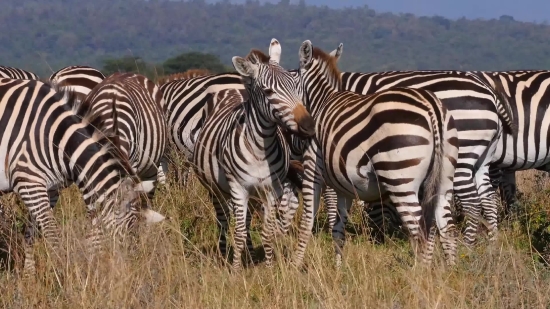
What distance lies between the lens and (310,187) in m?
7.02

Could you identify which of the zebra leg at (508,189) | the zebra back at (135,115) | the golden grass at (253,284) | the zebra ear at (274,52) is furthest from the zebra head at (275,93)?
the zebra leg at (508,189)

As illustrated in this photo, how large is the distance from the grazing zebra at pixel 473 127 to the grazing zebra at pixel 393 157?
3.88ft

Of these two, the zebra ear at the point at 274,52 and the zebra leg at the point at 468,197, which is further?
the zebra leg at the point at 468,197

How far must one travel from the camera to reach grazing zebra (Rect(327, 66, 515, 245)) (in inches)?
303

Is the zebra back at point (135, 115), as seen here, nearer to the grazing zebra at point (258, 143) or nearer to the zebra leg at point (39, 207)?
the grazing zebra at point (258, 143)

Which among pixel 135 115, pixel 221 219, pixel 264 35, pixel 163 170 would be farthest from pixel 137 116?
pixel 264 35

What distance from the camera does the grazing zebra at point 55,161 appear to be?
636cm

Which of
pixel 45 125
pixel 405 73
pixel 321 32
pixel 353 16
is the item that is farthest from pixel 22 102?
pixel 353 16

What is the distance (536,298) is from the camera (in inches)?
206

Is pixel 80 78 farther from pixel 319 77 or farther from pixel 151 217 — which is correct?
pixel 151 217

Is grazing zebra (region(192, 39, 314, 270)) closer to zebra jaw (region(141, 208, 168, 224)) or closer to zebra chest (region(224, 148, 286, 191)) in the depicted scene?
zebra chest (region(224, 148, 286, 191))

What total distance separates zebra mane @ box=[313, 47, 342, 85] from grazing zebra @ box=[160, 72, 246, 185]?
2.14 m

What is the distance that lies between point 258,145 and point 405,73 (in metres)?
2.61

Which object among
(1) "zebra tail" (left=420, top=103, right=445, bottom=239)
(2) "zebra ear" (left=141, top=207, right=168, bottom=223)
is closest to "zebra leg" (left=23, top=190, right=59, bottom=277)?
(2) "zebra ear" (left=141, top=207, right=168, bottom=223)
